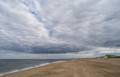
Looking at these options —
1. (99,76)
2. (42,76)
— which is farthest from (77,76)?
(42,76)

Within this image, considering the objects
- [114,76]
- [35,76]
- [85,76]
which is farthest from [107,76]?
[35,76]

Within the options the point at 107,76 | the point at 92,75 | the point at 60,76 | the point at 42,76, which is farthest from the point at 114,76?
the point at 42,76

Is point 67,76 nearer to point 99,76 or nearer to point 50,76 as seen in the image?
point 50,76

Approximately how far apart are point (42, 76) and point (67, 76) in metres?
2.09

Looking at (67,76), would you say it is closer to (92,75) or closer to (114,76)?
(92,75)

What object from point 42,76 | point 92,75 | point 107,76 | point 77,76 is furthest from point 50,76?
point 107,76

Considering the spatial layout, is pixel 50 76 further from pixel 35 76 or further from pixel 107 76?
pixel 107 76

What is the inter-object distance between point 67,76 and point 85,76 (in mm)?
1497

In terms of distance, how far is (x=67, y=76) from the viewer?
15.3m

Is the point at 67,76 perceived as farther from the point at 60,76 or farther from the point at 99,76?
the point at 99,76

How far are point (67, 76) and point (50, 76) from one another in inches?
55.9

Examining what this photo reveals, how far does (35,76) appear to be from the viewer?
15.4 meters

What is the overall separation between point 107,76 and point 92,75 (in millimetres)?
1243

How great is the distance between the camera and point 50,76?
50.2ft
